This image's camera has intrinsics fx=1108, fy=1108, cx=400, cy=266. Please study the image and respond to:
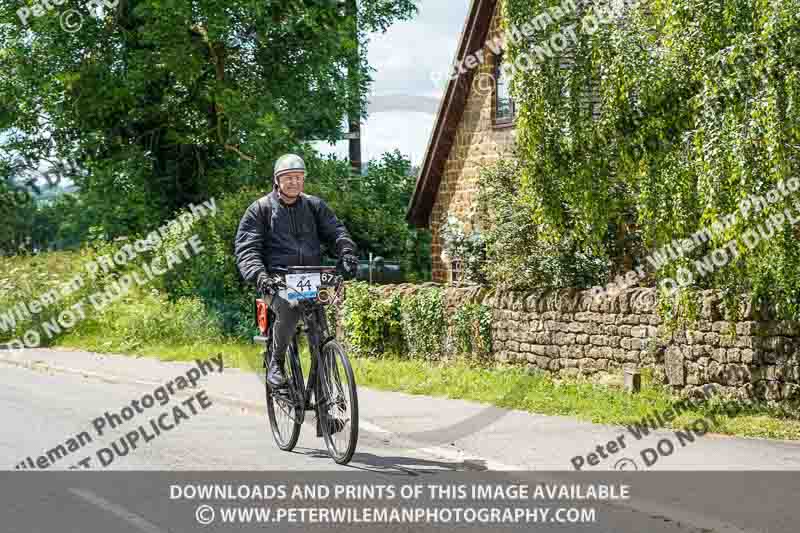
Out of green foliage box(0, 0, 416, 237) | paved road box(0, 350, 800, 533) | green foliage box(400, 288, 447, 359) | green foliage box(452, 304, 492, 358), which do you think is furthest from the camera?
green foliage box(0, 0, 416, 237)

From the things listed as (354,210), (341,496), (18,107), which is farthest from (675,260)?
(18,107)

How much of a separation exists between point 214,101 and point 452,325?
1155 centimetres

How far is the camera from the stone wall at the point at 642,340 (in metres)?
11.3

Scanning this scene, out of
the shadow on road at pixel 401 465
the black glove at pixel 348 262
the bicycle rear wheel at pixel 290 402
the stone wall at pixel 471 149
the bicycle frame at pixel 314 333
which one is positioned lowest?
the shadow on road at pixel 401 465

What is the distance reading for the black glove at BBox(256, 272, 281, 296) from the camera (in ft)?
27.8

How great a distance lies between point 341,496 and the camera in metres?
7.44

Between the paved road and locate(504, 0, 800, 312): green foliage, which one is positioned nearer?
the paved road
